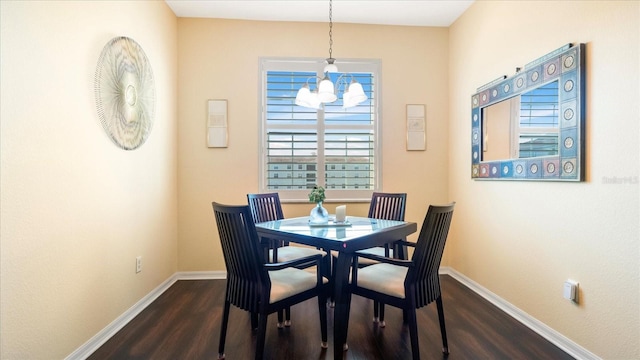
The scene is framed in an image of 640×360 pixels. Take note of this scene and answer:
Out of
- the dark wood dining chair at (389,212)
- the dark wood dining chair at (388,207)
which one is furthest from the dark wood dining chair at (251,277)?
the dark wood dining chair at (388,207)

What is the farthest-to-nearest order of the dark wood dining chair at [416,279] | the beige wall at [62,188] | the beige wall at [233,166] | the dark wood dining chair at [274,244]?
1. the dark wood dining chair at [274,244]
2. the dark wood dining chair at [416,279]
3. the beige wall at [233,166]
4. the beige wall at [62,188]

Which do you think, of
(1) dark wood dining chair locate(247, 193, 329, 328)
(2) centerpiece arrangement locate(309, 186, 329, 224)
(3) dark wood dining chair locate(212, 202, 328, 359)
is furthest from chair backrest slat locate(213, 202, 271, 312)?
(2) centerpiece arrangement locate(309, 186, 329, 224)

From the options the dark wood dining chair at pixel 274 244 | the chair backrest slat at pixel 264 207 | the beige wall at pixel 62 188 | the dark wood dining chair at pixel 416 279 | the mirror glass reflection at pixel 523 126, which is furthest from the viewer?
the chair backrest slat at pixel 264 207

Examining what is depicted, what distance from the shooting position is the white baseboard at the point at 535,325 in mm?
1770

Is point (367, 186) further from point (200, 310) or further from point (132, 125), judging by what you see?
point (132, 125)

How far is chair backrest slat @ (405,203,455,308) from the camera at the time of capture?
5.20 feet

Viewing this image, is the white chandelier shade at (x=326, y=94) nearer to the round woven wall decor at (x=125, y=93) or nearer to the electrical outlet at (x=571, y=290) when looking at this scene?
the round woven wall decor at (x=125, y=93)

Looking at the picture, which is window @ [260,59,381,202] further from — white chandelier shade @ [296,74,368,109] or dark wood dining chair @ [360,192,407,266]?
white chandelier shade @ [296,74,368,109]

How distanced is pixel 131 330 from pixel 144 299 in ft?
1.44

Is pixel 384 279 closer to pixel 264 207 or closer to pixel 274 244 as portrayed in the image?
pixel 274 244

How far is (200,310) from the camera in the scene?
7.93ft

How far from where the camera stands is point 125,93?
221 cm

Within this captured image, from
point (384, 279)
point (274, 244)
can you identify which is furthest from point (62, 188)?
point (384, 279)

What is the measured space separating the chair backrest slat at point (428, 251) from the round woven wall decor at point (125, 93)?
2201 millimetres
